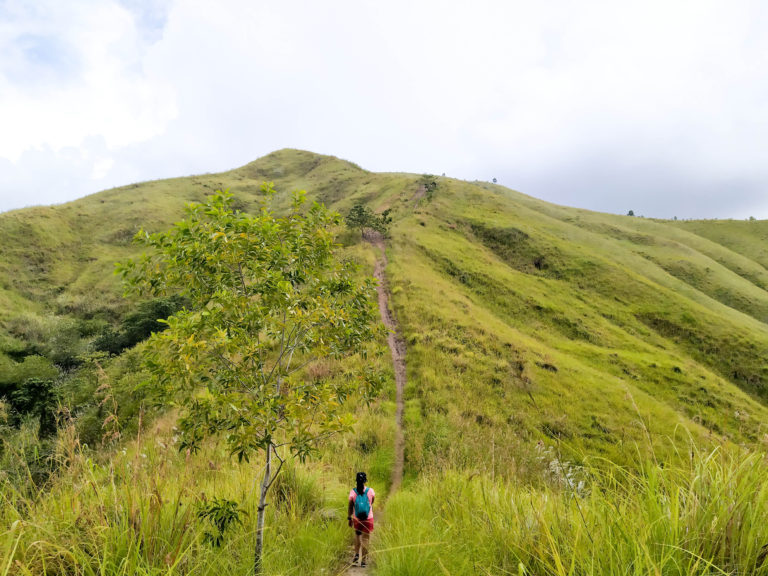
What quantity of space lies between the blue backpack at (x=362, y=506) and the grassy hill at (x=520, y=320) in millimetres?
1285

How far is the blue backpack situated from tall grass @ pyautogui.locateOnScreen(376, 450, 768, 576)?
186 centimetres

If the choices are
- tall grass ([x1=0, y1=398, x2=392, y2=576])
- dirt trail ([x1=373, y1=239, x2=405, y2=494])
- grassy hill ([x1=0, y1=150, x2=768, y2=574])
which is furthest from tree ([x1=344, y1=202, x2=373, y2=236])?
tall grass ([x1=0, y1=398, x2=392, y2=576])

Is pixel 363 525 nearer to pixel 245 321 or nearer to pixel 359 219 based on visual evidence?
pixel 245 321

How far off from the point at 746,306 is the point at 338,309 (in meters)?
60.4

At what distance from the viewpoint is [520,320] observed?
31734mm

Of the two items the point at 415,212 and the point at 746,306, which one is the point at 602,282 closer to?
the point at 746,306

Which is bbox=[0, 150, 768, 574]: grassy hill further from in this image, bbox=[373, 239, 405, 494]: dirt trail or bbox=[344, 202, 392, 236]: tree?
bbox=[344, 202, 392, 236]: tree

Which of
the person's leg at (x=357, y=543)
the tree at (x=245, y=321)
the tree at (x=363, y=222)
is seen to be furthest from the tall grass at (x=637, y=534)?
the tree at (x=363, y=222)

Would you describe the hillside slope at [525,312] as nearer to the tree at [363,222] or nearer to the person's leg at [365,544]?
the person's leg at [365,544]

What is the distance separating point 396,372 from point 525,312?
19.9 meters

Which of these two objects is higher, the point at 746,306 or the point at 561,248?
the point at 561,248

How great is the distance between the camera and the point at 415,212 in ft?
183

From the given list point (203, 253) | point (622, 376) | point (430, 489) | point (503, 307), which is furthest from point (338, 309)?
point (503, 307)

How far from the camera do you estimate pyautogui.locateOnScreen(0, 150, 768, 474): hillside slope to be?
1539cm
